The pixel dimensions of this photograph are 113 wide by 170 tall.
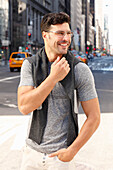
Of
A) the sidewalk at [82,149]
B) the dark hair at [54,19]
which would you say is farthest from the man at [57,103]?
the sidewalk at [82,149]

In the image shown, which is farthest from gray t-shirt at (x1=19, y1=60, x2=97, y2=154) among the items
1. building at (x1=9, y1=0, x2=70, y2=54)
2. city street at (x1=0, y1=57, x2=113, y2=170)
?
building at (x1=9, y1=0, x2=70, y2=54)

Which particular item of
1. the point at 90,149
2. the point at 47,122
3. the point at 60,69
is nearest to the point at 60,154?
the point at 47,122

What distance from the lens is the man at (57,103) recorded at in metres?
2.18

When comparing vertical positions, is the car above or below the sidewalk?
above

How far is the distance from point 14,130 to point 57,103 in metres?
5.39

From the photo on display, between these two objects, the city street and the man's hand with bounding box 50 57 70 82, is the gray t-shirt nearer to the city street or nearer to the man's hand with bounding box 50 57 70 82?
the man's hand with bounding box 50 57 70 82

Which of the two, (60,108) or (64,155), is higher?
(60,108)

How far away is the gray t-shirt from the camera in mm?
2221

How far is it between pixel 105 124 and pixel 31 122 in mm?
5988

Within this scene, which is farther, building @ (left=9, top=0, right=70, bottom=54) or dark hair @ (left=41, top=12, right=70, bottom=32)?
building @ (left=9, top=0, right=70, bottom=54)

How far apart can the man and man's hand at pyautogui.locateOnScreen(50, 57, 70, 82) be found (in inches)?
1.5

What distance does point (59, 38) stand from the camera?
2.18 m

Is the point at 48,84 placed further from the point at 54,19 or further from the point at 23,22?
the point at 23,22

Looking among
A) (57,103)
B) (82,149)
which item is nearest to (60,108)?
(57,103)
